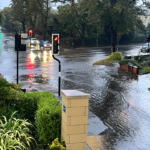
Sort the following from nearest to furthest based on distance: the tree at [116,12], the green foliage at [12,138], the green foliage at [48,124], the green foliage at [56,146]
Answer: the green foliage at [12,138] < the green foliage at [56,146] < the green foliage at [48,124] < the tree at [116,12]

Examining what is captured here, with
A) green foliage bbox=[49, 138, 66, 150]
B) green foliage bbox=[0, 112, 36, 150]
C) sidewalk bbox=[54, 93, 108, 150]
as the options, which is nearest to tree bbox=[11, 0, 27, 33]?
sidewalk bbox=[54, 93, 108, 150]

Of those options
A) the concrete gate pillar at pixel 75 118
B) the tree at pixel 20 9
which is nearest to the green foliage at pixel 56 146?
the concrete gate pillar at pixel 75 118

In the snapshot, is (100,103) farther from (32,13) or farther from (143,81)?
(32,13)

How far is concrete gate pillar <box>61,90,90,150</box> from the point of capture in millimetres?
5660

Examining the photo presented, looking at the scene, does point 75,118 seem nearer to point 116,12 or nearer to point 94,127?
point 94,127

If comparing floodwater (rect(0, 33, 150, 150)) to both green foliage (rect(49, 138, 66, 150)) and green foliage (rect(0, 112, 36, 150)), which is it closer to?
green foliage (rect(49, 138, 66, 150))

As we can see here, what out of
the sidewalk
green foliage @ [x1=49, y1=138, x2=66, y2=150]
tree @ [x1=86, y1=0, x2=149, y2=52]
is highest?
tree @ [x1=86, y1=0, x2=149, y2=52]

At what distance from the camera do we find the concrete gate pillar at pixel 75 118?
566 cm

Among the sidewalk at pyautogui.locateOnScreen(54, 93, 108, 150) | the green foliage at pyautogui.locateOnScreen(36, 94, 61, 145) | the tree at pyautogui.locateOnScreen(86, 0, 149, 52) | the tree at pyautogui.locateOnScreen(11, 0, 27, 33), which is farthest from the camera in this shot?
the tree at pyautogui.locateOnScreen(11, 0, 27, 33)

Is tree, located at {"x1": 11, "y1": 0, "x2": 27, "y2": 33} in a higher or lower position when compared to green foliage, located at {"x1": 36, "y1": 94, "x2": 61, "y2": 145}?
higher

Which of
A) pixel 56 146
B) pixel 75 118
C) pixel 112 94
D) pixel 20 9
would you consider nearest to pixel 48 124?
pixel 56 146

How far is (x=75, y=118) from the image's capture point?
18.8 ft

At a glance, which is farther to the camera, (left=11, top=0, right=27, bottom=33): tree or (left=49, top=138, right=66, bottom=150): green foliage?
(left=11, top=0, right=27, bottom=33): tree

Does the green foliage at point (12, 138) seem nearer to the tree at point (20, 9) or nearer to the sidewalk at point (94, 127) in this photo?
the sidewalk at point (94, 127)
